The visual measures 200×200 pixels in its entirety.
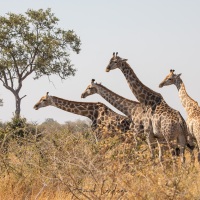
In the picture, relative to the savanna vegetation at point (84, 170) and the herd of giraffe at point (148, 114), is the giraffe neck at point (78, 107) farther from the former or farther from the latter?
the savanna vegetation at point (84, 170)

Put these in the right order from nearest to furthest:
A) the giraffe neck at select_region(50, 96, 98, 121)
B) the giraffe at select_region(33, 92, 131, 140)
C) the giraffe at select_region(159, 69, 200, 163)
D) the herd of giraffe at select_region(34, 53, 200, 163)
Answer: the giraffe at select_region(159, 69, 200, 163)
the herd of giraffe at select_region(34, 53, 200, 163)
the giraffe at select_region(33, 92, 131, 140)
the giraffe neck at select_region(50, 96, 98, 121)

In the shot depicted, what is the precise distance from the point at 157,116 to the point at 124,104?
1750 millimetres

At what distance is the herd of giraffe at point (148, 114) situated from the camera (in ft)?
41.1

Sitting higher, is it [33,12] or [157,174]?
[33,12]

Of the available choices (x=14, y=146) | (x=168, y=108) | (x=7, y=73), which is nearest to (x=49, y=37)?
(x=7, y=73)

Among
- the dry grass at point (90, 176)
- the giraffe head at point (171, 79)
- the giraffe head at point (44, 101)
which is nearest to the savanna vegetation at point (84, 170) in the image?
the dry grass at point (90, 176)

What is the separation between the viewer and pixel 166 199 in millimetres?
7098

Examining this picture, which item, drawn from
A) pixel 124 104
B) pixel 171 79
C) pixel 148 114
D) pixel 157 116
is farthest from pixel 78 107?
pixel 157 116

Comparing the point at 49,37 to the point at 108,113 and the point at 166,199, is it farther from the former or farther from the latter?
the point at 166,199

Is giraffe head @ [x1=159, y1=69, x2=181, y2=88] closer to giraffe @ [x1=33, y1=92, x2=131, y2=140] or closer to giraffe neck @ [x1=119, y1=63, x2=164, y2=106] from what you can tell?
giraffe neck @ [x1=119, y1=63, x2=164, y2=106]

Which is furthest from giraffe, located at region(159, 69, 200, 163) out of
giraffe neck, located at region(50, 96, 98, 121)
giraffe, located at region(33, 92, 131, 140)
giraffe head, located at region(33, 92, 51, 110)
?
giraffe head, located at region(33, 92, 51, 110)

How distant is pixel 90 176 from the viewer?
784 cm

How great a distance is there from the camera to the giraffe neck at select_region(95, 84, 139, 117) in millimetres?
14442

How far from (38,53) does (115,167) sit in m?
30.4
